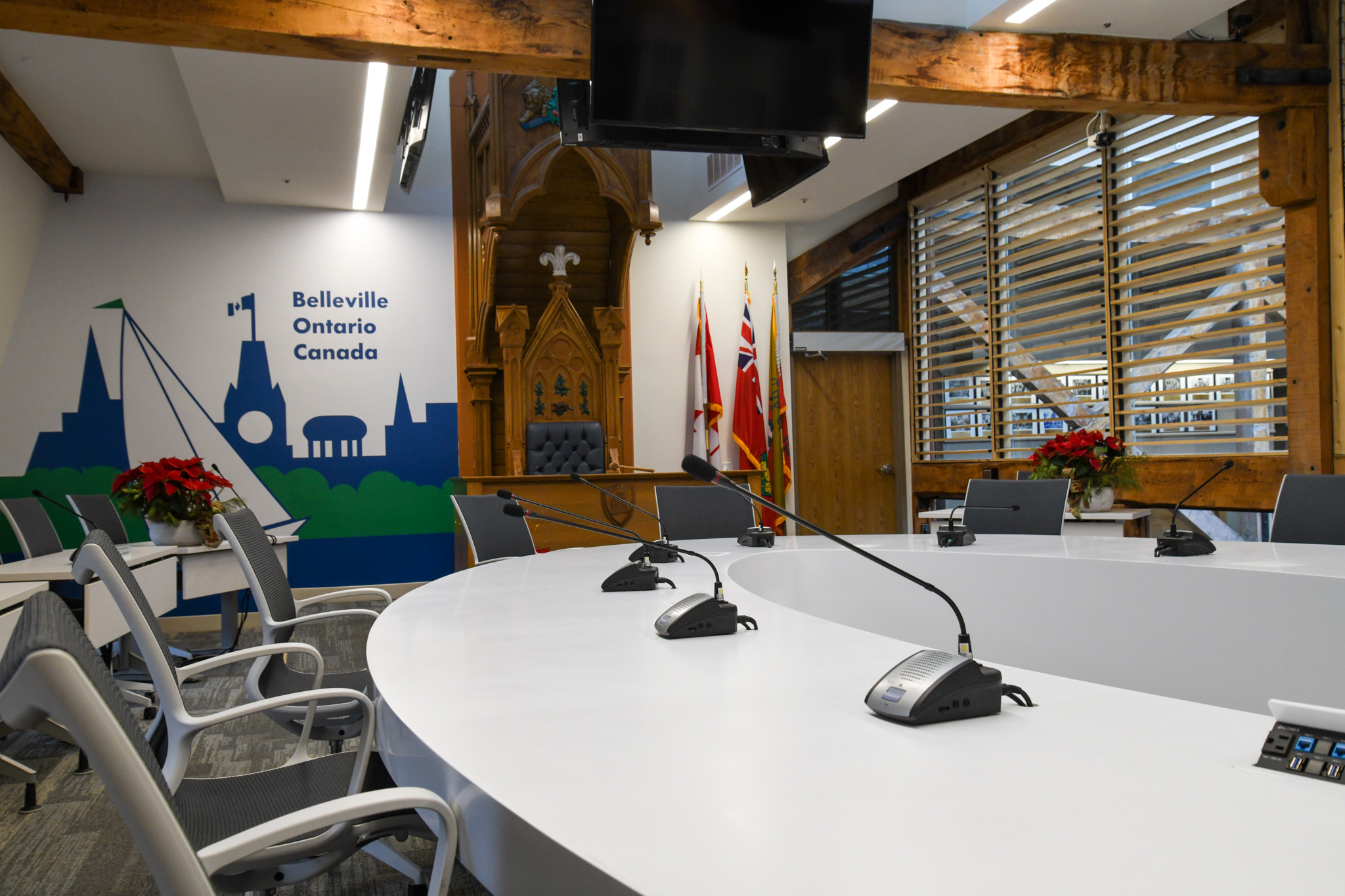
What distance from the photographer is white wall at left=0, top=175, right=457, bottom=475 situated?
20.7ft

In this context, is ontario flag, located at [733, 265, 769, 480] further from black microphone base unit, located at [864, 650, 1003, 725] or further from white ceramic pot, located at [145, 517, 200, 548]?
black microphone base unit, located at [864, 650, 1003, 725]

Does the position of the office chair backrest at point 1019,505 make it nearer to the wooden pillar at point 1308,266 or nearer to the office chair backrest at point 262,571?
the wooden pillar at point 1308,266

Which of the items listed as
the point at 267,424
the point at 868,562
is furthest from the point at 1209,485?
the point at 267,424

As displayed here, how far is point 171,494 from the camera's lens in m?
4.36

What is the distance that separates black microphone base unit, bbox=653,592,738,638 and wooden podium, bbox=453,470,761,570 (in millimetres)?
3651

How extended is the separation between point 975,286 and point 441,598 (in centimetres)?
601

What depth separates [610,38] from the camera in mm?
3531

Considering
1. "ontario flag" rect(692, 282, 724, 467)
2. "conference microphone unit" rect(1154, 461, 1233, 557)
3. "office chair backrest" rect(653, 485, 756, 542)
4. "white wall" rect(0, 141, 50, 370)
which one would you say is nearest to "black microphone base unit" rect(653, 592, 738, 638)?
"conference microphone unit" rect(1154, 461, 1233, 557)

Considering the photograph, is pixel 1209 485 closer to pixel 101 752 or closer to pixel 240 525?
pixel 240 525

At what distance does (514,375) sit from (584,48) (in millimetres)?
3085

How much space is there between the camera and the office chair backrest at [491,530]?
3.77 metres

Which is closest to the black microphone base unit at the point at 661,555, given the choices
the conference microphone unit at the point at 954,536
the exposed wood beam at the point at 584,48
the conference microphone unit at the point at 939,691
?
the conference microphone unit at the point at 954,536

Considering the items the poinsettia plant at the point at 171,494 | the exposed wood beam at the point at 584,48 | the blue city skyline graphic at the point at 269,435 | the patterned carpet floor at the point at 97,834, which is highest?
the exposed wood beam at the point at 584,48

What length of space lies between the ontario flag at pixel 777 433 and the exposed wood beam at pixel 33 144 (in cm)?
537
